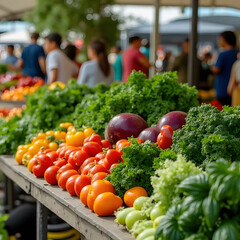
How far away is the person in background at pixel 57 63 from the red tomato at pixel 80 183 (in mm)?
4570

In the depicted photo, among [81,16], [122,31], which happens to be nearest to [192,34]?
[81,16]

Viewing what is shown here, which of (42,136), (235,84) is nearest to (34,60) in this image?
(235,84)

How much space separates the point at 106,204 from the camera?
246 centimetres

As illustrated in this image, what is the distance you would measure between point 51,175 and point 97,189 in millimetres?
637

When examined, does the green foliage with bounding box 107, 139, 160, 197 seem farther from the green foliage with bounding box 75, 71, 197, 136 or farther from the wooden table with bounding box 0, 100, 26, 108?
the wooden table with bounding box 0, 100, 26, 108

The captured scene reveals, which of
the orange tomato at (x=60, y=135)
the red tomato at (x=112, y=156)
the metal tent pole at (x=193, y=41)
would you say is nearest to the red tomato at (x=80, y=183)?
the red tomato at (x=112, y=156)

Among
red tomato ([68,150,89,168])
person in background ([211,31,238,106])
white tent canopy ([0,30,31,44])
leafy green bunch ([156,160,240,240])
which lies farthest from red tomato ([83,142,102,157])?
white tent canopy ([0,30,31,44])

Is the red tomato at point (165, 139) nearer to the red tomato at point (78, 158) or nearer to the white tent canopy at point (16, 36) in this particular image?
the red tomato at point (78, 158)

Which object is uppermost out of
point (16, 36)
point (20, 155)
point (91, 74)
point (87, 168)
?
point (16, 36)

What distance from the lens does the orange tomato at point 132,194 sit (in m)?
2.49

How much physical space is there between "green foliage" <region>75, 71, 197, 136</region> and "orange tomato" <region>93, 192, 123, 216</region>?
1083mm

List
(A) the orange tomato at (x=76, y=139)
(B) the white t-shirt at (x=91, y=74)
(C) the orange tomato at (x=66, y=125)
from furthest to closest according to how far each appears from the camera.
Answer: (B) the white t-shirt at (x=91, y=74), (C) the orange tomato at (x=66, y=125), (A) the orange tomato at (x=76, y=139)

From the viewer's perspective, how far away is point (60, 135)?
3887mm

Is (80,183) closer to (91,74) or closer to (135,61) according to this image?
(91,74)
